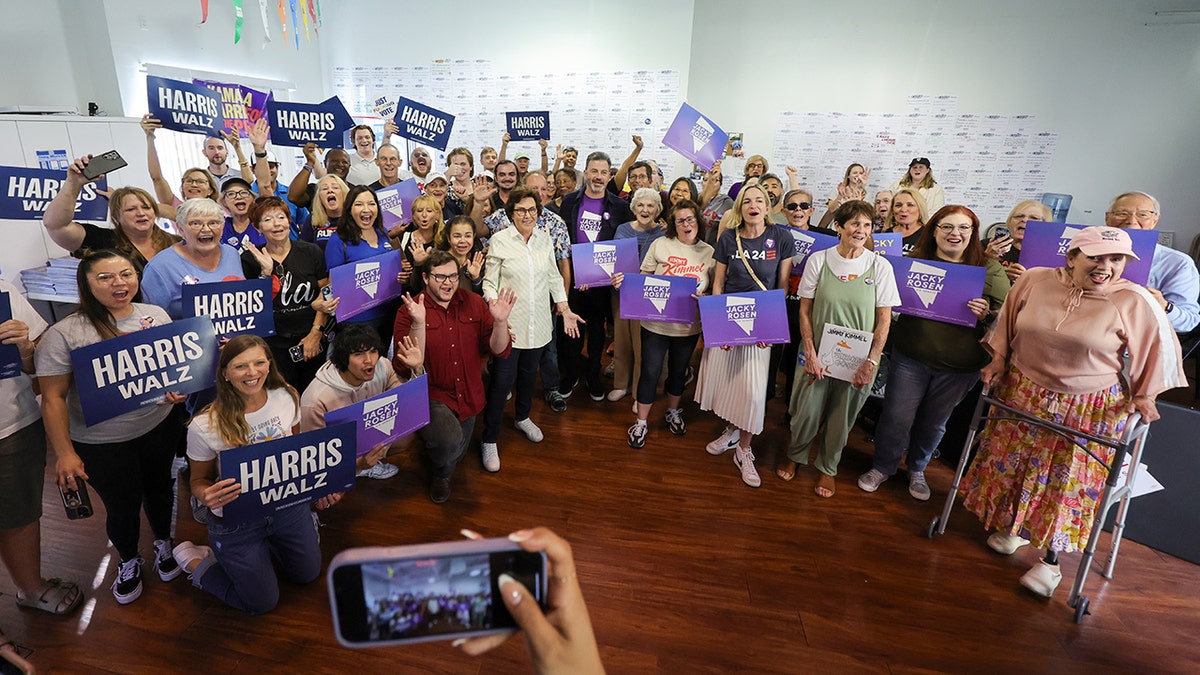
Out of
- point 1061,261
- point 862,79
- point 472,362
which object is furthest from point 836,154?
Answer: point 472,362

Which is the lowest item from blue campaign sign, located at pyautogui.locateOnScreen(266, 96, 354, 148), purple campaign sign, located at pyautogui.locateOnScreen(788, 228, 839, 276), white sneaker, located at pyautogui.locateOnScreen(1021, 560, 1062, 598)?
white sneaker, located at pyautogui.locateOnScreen(1021, 560, 1062, 598)

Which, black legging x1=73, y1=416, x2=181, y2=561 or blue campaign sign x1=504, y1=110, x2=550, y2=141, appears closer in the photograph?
black legging x1=73, y1=416, x2=181, y2=561

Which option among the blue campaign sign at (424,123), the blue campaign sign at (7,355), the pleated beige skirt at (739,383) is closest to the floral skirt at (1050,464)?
the pleated beige skirt at (739,383)

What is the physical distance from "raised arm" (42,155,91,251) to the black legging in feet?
4.53

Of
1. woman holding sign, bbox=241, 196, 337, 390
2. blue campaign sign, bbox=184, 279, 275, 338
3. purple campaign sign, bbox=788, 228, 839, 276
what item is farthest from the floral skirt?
blue campaign sign, bbox=184, 279, 275, 338

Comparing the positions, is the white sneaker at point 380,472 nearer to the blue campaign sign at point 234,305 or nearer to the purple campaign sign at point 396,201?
the blue campaign sign at point 234,305

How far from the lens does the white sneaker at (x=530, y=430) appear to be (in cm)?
402

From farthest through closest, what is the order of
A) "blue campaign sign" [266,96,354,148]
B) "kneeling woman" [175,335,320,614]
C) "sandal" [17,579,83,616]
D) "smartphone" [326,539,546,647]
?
1. "blue campaign sign" [266,96,354,148]
2. "sandal" [17,579,83,616]
3. "kneeling woman" [175,335,320,614]
4. "smartphone" [326,539,546,647]

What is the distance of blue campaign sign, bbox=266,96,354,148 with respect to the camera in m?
4.77

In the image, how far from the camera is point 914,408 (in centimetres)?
335

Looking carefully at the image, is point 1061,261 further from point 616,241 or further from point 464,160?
point 464,160

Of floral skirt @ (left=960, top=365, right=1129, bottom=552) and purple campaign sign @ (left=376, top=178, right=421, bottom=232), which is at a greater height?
purple campaign sign @ (left=376, top=178, right=421, bottom=232)

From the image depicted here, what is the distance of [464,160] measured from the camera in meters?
5.28

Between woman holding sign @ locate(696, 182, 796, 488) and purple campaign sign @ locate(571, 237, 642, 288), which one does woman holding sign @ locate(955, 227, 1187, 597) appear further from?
purple campaign sign @ locate(571, 237, 642, 288)
